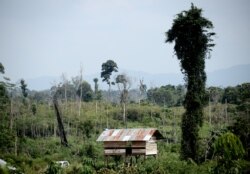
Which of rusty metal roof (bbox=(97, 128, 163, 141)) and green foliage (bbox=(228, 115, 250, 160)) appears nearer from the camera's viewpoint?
green foliage (bbox=(228, 115, 250, 160))

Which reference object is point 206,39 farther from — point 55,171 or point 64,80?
point 64,80

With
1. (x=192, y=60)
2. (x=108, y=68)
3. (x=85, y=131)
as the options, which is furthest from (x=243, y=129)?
(x=108, y=68)

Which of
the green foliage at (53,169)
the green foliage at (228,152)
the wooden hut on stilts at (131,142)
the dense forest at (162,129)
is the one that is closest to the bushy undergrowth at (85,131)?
the dense forest at (162,129)

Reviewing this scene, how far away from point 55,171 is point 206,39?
63.0 ft

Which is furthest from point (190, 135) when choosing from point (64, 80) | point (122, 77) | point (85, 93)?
point (85, 93)

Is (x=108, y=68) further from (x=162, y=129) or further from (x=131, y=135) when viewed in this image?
(x=131, y=135)

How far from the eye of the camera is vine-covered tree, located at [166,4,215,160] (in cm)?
3434

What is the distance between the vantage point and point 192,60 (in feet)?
117

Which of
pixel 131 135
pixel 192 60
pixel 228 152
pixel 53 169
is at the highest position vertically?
pixel 192 60

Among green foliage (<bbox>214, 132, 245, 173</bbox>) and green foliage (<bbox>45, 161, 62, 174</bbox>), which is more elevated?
green foliage (<bbox>214, 132, 245, 173</bbox>)

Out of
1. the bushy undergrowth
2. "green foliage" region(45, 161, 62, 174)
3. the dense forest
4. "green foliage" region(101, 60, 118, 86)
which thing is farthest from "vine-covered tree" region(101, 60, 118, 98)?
"green foliage" region(45, 161, 62, 174)

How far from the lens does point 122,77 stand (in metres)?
80.6

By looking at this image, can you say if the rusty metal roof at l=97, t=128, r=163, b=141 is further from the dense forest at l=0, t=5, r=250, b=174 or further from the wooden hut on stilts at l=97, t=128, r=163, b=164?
the dense forest at l=0, t=5, r=250, b=174

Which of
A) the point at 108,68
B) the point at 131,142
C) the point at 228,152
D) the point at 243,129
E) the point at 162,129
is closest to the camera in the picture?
the point at 228,152
